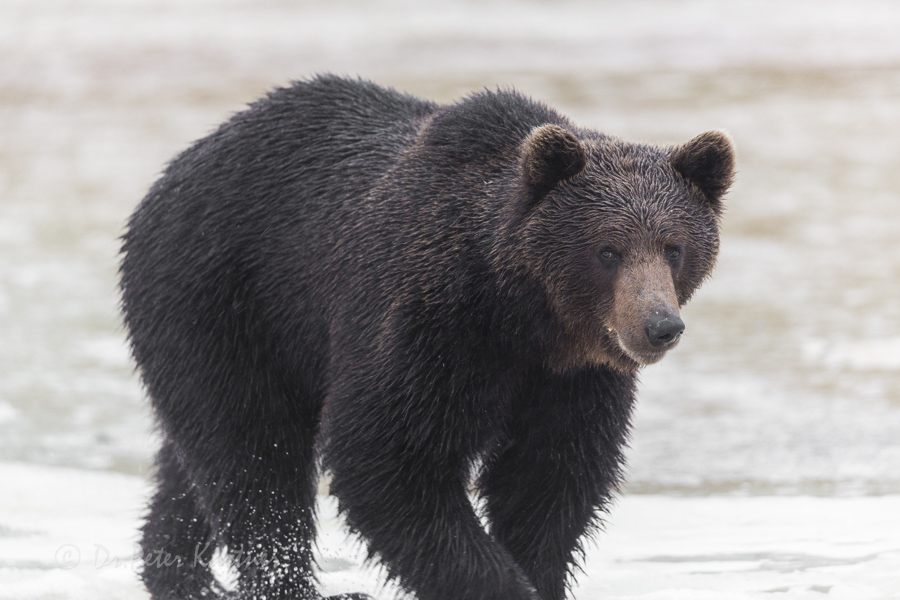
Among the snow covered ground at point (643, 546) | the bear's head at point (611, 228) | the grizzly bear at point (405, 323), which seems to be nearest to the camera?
the bear's head at point (611, 228)

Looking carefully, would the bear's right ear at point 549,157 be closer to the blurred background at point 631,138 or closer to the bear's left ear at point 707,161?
the bear's left ear at point 707,161

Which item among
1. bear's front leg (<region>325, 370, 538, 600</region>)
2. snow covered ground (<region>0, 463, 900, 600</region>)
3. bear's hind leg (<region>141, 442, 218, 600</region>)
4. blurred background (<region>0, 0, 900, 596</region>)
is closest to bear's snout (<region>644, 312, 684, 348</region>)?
bear's front leg (<region>325, 370, 538, 600</region>)

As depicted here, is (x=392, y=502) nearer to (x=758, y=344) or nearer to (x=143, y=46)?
(x=758, y=344)

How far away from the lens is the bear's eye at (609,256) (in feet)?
14.2

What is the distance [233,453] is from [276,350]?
1.42ft

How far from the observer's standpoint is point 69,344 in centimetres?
941

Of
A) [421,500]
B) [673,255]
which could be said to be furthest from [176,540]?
[673,255]

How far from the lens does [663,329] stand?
406cm

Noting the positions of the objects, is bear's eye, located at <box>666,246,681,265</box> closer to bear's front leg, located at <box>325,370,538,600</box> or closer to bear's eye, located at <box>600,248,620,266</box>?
bear's eye, located at <box>600,248,620,266</box>

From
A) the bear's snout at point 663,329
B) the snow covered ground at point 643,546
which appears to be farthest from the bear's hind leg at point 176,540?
the bear's snout at point 663,329

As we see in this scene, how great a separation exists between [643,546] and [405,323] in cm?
220

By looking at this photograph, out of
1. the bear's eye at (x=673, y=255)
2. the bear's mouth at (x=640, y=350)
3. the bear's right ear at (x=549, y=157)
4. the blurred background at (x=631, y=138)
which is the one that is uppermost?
the bear's right ear at (x=549, y=157)

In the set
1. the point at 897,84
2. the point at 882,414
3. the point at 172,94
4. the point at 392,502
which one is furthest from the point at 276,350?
the point at 897,84

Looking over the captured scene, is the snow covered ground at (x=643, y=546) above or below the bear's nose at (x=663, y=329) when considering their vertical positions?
below
